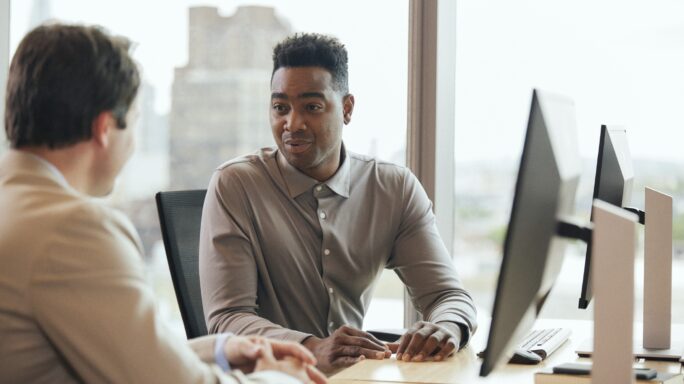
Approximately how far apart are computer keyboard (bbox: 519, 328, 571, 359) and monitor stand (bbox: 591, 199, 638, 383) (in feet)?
2.34

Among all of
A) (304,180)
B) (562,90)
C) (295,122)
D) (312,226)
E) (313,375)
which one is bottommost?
(313,375)

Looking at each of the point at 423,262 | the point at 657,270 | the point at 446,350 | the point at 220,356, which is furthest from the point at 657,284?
the point at 220,356

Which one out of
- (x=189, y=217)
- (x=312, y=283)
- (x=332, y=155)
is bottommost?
(x=312, y=283)

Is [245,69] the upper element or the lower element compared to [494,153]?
upper

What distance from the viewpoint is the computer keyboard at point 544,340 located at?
6.66 ft

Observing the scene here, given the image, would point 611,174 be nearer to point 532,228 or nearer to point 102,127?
point 532,228

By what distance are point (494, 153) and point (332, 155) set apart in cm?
97

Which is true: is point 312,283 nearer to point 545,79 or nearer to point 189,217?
point 189,217

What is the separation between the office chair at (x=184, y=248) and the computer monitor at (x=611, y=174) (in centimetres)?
104

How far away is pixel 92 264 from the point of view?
3.92ft

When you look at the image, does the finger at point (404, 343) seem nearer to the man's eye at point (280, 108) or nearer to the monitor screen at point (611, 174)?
the monitor screen at point (611, 174)

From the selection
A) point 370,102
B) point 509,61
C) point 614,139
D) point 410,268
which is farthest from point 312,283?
point 509,61

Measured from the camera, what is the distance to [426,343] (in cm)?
202

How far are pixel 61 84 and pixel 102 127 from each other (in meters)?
0.08
